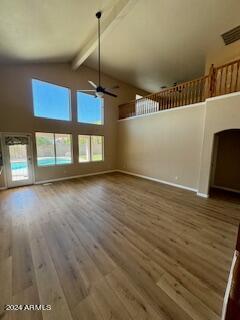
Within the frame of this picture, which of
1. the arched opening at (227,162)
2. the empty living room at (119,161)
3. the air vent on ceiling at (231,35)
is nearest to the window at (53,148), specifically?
the empty living room at (119,161)

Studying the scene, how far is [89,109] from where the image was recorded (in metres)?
7.52

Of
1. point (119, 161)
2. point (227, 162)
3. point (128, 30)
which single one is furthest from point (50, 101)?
point (227, 162)

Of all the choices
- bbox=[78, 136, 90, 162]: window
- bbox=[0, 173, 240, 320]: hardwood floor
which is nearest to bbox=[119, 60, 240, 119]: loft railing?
bbox=[78, 136, 90, 162]: window

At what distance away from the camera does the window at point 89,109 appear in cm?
714

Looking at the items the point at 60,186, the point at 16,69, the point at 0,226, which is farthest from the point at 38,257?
the point at 16,69

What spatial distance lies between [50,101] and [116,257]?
6.35 metres

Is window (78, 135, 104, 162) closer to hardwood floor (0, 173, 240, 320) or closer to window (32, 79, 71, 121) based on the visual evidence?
window (32, 79, 71, 121)

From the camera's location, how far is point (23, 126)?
5.61 meters

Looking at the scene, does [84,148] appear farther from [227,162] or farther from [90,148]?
[227,162]

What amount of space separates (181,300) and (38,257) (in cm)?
199

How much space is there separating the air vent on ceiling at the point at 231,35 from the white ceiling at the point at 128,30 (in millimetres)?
170

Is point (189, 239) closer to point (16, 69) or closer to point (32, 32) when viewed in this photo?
point (32, 32)

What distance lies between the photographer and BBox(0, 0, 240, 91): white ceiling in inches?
130

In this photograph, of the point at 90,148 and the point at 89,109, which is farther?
the point at 90,148
